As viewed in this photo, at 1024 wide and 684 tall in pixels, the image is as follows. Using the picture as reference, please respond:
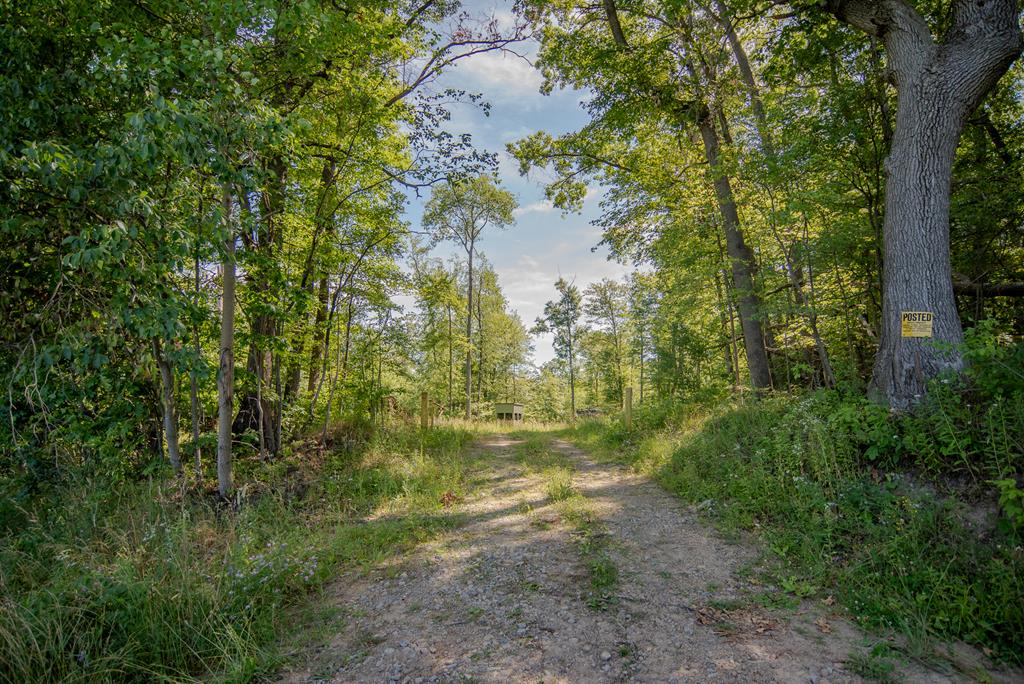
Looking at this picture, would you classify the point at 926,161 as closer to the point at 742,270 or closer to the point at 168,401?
the point at 742,270

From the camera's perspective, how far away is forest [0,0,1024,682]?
3006 millimetres

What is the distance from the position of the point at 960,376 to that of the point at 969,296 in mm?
3049

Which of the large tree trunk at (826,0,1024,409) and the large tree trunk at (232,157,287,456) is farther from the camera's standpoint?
the large tree trunk at (232,157,287,456)

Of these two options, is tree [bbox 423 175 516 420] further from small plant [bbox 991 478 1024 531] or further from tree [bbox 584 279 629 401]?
small plant [bbox 991 478 1024 531]

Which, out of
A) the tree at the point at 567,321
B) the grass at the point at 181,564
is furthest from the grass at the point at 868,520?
the tree at the point at 567,321

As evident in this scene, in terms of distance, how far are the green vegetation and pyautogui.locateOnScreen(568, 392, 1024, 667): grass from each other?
0.4 inches

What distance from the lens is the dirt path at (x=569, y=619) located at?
2.45 m

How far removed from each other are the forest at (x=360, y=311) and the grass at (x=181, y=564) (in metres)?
0.03

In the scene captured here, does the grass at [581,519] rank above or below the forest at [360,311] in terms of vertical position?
below

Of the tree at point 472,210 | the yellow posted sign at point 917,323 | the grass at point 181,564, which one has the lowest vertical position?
the grass at point 181,564

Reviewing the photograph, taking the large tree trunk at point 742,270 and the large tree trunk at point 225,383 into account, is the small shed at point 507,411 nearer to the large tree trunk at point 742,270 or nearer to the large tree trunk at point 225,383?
the large tree trunk at point 742,270

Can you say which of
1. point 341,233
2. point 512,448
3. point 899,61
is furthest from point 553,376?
point 899,61

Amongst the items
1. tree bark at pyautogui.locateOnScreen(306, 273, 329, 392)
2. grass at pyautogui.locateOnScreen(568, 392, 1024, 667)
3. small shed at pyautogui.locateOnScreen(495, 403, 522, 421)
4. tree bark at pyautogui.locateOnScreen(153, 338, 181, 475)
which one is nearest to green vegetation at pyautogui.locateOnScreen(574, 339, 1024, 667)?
grass at pyautogui.locateOnScreen(568, 392, 1024, 667)

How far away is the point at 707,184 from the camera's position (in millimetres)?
9641
